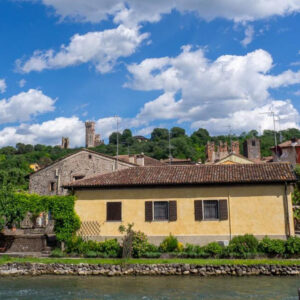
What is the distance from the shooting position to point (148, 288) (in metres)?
15.6

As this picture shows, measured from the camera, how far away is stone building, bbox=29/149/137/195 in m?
36.1

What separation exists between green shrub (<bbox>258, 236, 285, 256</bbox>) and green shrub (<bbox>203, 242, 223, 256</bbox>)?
88.9 inches

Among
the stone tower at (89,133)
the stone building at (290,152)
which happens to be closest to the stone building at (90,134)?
the stone tower at (89,133)

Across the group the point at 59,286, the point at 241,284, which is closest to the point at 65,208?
the point at 59,286

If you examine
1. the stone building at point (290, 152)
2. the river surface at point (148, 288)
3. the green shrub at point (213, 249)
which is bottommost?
the river surface at point (148, 288)

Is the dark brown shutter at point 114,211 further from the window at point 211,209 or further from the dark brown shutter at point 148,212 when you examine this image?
the window at point 211,209

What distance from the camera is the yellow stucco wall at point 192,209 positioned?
811 inches

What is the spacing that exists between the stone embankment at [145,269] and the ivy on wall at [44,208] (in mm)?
3022

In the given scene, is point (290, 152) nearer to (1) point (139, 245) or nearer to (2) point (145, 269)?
(1) point (139, 245)

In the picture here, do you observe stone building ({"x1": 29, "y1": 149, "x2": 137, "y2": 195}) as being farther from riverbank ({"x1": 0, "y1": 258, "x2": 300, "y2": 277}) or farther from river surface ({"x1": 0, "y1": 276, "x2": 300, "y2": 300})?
river surface ({"x1": 0, "y1": 276, "x2": 300, "y2": 300})

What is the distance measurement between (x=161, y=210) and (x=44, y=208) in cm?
758

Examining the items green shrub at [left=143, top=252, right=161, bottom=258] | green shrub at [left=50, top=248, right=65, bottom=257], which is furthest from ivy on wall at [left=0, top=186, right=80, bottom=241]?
green shrub at [left=143, top=252, right=161, bottom=258]

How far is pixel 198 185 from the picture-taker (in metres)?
21.5

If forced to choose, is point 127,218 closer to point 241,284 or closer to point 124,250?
point 124,250
